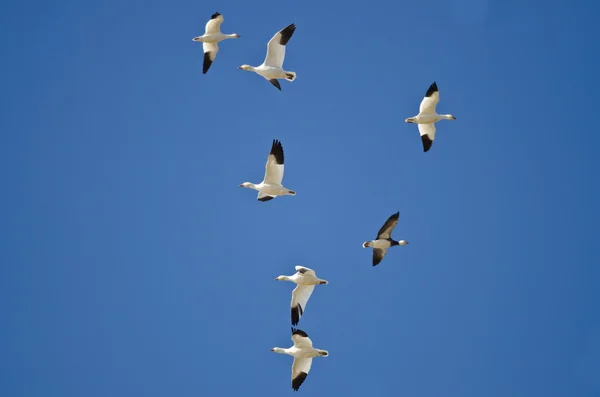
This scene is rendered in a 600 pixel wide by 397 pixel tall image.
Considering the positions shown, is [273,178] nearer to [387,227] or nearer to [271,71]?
[271,71]

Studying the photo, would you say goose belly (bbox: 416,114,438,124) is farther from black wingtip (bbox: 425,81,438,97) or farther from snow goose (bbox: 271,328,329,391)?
snow goose (bbox: 271,328,329,391)

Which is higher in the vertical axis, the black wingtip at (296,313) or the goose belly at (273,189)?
the goose belly at (273,189)

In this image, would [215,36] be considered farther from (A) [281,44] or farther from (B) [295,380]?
(B) [295,380]

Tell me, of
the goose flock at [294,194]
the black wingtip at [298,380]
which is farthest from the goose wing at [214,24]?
the black wingtip at [298,380]

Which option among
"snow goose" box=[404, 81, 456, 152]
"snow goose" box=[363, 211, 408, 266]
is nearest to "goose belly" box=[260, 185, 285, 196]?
"snow goose" box=[363, 211, 408, 266]

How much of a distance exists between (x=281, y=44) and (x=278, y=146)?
3.39 m

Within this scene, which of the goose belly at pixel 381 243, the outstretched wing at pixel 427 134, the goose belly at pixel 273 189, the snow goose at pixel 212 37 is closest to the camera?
the goose belly at pixel 273 189

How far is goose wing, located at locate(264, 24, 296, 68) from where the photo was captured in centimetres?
2693

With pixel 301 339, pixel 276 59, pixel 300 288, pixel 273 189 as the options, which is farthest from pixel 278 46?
pixel 301 339

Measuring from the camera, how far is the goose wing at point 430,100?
27.2 m

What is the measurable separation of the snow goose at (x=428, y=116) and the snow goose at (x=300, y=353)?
7.11 meters

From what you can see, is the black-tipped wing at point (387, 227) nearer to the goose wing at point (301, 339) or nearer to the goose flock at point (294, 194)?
the goose flock at point (294, 194)

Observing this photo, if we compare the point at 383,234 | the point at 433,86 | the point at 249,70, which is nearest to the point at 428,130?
the point at 433,86

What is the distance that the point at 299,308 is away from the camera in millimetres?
26375
